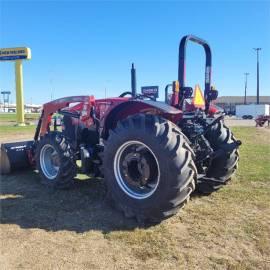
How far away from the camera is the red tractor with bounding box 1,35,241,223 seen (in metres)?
4.18

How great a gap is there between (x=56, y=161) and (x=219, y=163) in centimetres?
276

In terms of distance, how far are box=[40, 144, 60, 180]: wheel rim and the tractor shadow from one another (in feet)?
0.92

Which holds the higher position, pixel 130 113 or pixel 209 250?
pixel 130 113

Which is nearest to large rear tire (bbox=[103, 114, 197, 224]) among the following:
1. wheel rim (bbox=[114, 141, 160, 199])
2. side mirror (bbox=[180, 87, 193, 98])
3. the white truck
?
wheel rim (bbox=[114, 141, 160, 199])

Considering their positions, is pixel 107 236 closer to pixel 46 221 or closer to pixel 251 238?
pixel 46 221

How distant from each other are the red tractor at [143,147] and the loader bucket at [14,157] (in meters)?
0.02

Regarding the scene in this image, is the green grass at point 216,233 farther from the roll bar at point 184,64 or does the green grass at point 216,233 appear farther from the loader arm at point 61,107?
the loader arm at point 61,107

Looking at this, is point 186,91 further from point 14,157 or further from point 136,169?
point 14,157

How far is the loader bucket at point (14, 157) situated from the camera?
7.20 m

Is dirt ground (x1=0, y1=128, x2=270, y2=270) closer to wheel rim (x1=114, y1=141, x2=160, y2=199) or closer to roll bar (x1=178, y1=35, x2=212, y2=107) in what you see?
wheel rim (x1=114, y1=141, x2=160, y2=199)

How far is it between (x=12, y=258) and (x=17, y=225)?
920 millimetres

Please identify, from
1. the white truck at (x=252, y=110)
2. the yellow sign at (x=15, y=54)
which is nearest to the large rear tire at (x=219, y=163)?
the yellow sign at (x=15, y=54)

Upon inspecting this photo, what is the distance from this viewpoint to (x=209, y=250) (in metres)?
3.71

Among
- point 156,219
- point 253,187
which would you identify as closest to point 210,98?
point 253,187
